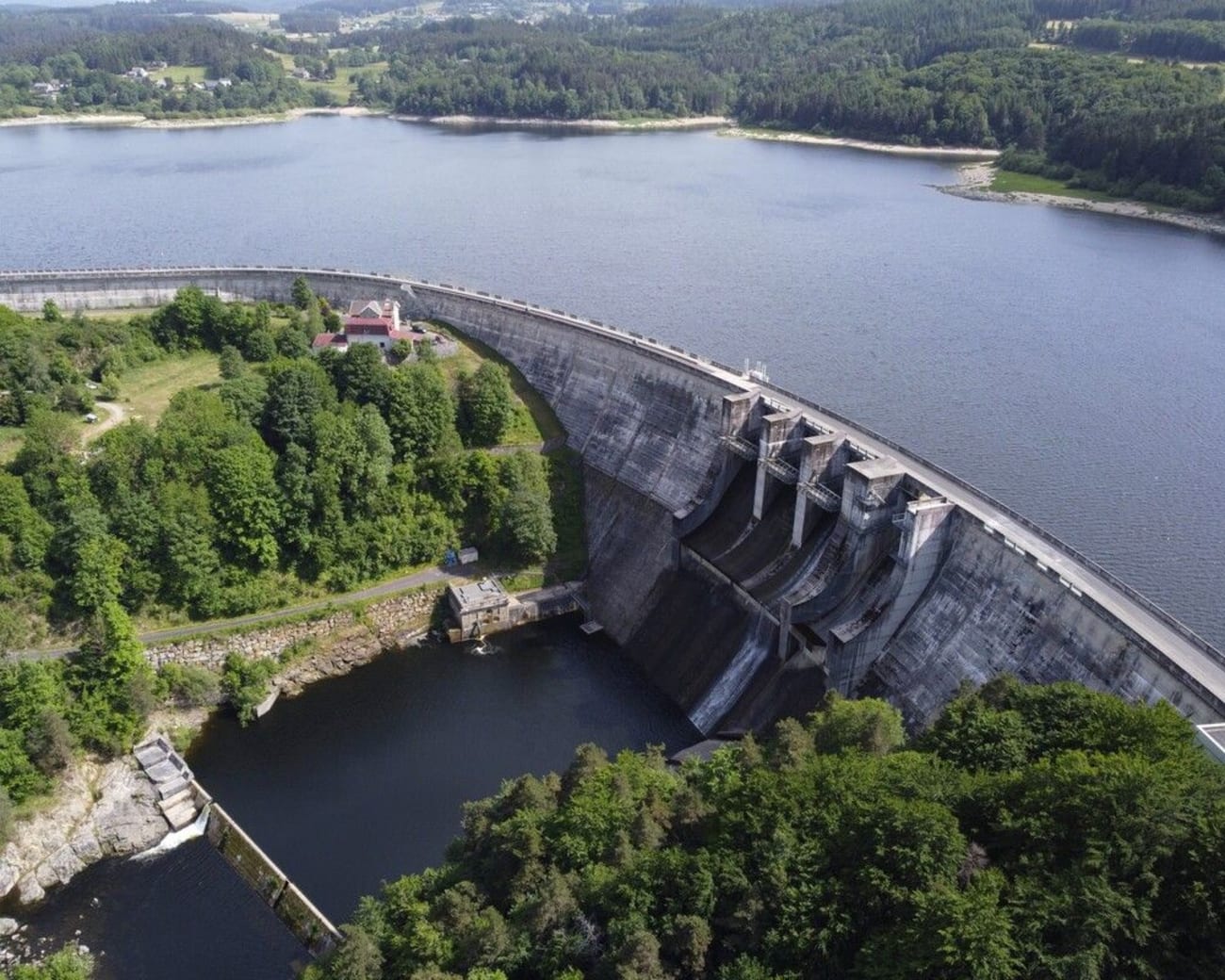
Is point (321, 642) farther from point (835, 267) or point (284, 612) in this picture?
point (835, 267)

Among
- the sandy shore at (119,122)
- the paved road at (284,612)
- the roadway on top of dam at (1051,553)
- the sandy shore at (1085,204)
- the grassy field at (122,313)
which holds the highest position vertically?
the roadway on top of dam at (1051,553)

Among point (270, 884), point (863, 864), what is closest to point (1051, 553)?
point (863, 864)

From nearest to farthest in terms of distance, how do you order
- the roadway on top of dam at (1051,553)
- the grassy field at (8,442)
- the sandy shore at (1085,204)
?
the roadway on top of dam at (1051,553) → the grassy field at (8,442) → the sandy shore at (1085,204)

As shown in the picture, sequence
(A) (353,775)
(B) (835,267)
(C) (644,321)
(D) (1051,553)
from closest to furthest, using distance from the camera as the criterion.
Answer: (D) (1051,553) < (A) (353,775) < (C) (644,321) < (B) (835,267)

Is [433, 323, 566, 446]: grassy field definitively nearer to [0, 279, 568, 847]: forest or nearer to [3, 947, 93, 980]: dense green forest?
[0, 279, 568, 847]: forest

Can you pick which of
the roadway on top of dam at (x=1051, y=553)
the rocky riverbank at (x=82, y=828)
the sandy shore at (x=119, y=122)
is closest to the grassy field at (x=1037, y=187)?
the roadway on top of dam at (x=1051, y=553)

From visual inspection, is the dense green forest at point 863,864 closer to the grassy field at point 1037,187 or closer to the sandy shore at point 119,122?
the grassy field at point 1037,187

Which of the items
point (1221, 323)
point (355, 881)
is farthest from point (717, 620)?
point (1221, 323)
